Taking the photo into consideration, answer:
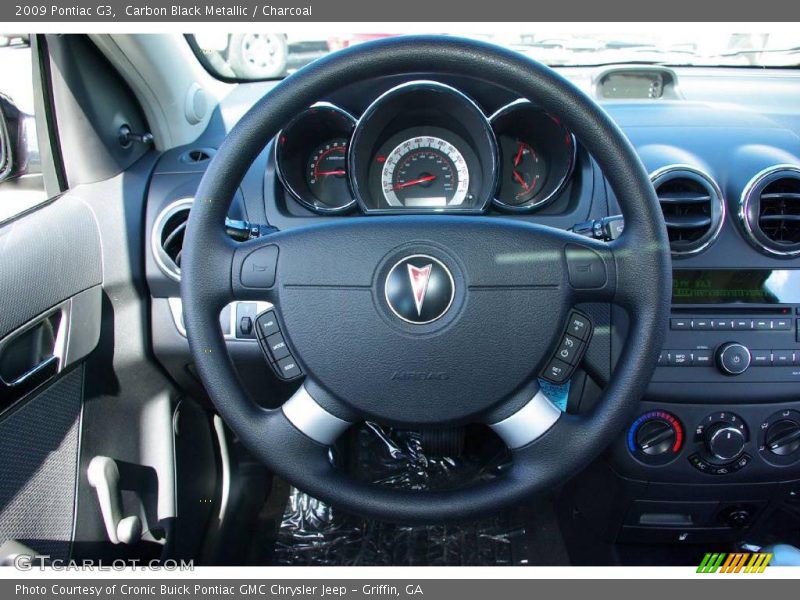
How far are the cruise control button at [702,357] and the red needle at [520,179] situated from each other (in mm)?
595

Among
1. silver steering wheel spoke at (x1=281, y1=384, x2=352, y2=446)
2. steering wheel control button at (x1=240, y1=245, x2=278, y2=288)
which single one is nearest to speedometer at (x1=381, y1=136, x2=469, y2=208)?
steering wheel control button at (x1=240, y1=245, x2=278, y2=288)

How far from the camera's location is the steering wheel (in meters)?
1.08

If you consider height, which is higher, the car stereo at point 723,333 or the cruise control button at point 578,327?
the cruise control button at point 578,327

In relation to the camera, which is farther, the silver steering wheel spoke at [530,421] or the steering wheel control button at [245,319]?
the steering wheel control button at [245,319]

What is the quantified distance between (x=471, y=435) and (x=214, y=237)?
37.4 inches

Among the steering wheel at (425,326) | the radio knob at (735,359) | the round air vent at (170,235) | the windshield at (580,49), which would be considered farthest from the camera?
the windshield at (580,49)

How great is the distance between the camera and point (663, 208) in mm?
1487

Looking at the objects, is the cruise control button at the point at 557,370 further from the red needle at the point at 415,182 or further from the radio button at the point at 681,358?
the red needle at the point at 415,182

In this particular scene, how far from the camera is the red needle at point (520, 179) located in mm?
1665

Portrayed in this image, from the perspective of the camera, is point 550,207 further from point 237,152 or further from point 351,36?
point 237,152

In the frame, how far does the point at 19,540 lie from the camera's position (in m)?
1.28

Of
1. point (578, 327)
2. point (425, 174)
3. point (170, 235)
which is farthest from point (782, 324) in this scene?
point (170, 235)

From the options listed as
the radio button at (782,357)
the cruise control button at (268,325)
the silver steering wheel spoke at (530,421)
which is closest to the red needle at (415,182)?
the cruise control button at (268,325)
